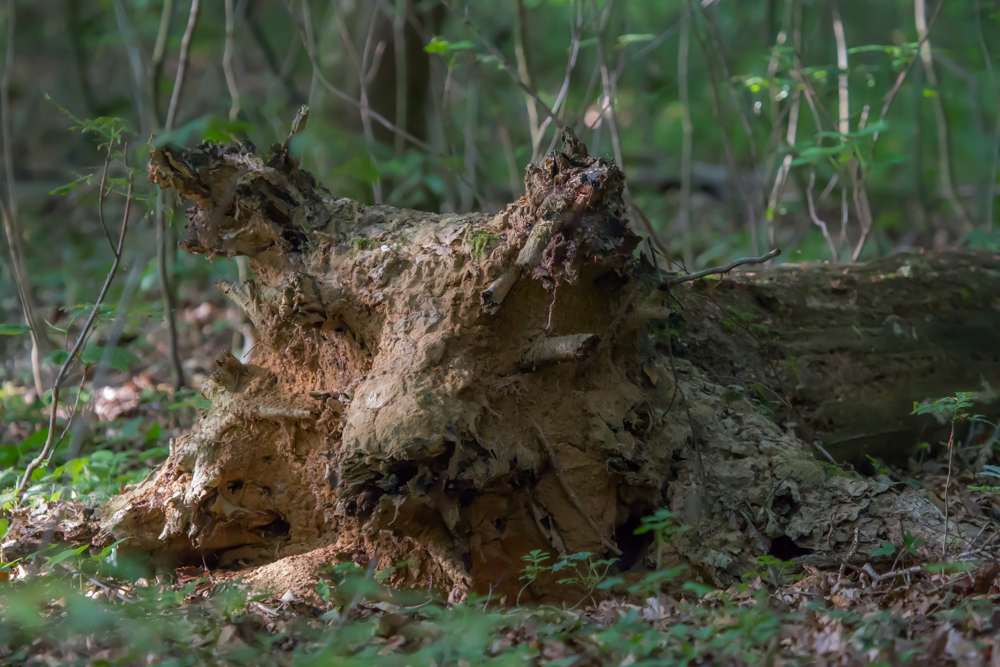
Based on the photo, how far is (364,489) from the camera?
8.70ft

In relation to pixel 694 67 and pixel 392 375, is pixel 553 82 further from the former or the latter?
pixel 392 375

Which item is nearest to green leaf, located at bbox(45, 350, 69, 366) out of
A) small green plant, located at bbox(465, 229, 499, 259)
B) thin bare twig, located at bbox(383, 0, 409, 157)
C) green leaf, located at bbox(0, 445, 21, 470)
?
green leaf, located at bbox(0, 445, 21, 470)

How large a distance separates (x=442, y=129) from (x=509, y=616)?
16.7 ft

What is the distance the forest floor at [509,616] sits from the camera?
196 cm

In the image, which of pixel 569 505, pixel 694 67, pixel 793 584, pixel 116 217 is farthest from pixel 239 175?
pixel 694 67

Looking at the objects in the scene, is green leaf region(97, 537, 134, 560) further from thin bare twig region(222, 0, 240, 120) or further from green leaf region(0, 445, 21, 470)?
thin bare twig region(222, 0, 240, 120)

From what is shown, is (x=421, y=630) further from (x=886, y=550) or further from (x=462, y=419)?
(x=886, y=550)

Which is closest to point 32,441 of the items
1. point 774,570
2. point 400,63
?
point 400,63

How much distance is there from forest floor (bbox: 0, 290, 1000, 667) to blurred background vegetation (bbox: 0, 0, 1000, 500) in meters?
0.98

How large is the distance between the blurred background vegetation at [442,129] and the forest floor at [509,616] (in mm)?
975

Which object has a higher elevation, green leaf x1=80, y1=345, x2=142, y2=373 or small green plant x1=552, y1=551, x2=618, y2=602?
green leaf x1=80, y1=345, x2=142, y2=373

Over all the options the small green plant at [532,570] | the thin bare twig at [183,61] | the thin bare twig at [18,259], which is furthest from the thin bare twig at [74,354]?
the small green plant at [532,570]

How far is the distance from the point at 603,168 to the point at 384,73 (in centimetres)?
457

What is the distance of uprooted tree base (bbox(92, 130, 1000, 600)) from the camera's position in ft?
9.07
